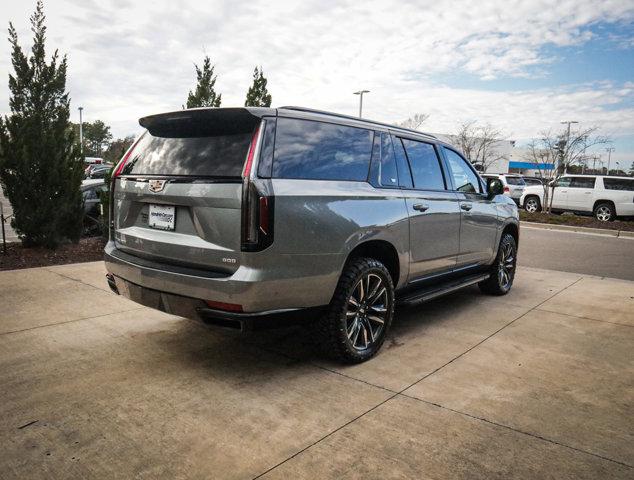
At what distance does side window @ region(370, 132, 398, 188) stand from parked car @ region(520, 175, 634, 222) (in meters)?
16.2

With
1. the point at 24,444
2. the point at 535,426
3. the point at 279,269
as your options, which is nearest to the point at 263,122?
the point at 279,269

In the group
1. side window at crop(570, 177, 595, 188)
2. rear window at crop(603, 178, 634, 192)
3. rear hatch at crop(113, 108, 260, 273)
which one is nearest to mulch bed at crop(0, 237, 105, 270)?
rear hatch at crop(113, 108, 260, 273)

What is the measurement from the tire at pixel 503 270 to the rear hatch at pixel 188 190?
157 inches

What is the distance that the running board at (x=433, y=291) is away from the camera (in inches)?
166

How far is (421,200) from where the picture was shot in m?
4.32

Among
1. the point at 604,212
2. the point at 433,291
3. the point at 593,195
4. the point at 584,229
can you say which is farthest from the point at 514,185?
the point at 433,291

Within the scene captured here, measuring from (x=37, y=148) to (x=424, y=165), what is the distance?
6.40 meters

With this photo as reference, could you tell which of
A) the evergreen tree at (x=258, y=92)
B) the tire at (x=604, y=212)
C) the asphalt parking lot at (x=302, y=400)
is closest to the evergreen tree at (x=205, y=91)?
the evergreen tree at (x=258, y=92)

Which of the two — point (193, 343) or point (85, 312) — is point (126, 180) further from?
point (85, 312)

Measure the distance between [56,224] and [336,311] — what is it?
6417mm

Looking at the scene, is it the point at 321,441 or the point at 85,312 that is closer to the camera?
the point at 321,441

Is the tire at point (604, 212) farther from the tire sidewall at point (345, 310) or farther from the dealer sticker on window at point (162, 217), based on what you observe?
the dealer sticker on window at point (162, 217)

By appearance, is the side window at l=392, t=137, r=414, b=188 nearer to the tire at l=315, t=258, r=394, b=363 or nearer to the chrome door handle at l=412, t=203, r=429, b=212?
the chrome door handle at l=412, t=203, r=429, b=212

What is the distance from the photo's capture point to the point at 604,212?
1767 cm
